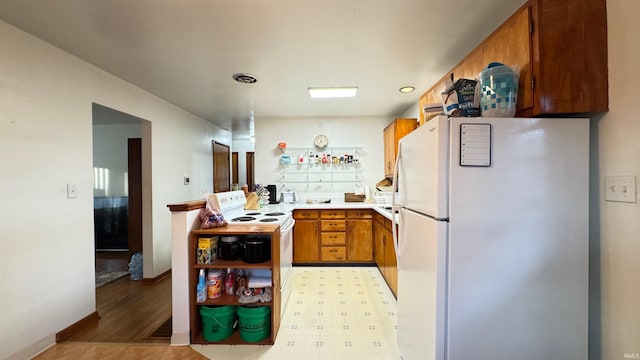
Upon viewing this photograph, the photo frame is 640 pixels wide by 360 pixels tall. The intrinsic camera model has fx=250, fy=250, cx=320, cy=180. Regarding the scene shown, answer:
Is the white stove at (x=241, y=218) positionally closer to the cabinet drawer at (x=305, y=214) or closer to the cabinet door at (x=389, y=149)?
the cabinet drawer at (x=305, y=214)

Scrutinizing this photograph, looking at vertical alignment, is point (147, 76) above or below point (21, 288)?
above

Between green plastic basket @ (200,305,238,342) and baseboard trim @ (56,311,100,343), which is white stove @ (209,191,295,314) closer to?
green plastic basket @ (200,305,238,342)

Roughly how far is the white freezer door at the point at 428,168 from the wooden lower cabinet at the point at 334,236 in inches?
81.0

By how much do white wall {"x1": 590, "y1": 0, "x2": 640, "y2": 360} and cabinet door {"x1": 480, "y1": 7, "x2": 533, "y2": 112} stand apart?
331mm

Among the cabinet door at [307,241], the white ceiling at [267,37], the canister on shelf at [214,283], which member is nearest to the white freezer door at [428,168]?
the white ceiling at [267,37]

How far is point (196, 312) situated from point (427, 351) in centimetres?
169

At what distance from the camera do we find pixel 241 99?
10.8ft

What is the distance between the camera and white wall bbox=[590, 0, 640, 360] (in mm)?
1053

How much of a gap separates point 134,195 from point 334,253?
3.14 m

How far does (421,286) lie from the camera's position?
1.34 metres

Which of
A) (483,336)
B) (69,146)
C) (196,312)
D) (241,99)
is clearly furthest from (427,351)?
(241,99)

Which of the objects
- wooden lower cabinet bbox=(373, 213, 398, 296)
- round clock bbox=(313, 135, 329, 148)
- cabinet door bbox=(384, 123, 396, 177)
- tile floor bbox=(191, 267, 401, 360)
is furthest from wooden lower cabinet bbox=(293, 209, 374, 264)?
round clock bbox=(313, 135, 329, 148)

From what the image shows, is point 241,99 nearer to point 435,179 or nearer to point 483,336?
point 435,179

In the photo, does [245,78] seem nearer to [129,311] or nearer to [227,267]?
[227,267]
